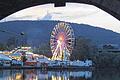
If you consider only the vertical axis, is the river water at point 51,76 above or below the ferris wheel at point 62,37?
below

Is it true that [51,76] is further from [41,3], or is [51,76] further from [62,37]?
[41,3]

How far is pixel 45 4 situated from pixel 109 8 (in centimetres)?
82

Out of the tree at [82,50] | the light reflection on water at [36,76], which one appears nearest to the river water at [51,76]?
the light reflection on water at [36,76]

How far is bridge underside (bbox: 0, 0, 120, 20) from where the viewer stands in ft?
15.6

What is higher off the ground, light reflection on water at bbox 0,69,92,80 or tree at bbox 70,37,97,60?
tree at bbox 70,37,97,60

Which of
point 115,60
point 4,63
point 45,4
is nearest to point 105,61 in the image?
point 115,60

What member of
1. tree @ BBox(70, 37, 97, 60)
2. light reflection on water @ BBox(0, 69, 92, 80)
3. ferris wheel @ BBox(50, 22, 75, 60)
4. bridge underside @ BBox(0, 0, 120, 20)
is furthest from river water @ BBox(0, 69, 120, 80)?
bridge underside @ BBox(0, 0, 120, 20)

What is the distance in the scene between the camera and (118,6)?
4695 millimetres

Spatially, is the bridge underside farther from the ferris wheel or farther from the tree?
the tree

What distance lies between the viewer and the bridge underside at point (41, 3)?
4742 mm

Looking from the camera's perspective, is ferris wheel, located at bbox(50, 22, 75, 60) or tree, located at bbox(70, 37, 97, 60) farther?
tree, located at bbox(70, 37, 97, 60)

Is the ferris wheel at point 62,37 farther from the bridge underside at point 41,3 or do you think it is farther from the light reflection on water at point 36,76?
the bridge underside at point 41,3

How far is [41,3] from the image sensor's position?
5219 mm

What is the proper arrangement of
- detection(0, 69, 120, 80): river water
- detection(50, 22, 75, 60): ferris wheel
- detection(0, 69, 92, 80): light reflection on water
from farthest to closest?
1. detection(50, 22, 75, 60): ferris wheel
2. detection(0, 69, 120, 80): river water
3. detection(0, 69, 92, 80): light reflection on water
